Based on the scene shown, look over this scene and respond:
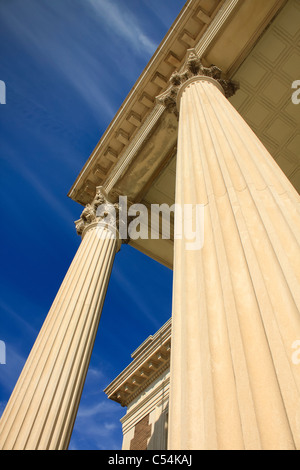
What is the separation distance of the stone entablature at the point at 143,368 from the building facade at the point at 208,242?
0.29 meters

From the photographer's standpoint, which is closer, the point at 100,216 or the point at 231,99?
the point at 231,99

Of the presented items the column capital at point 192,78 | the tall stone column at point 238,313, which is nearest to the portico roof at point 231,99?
the column capital at point 192,78

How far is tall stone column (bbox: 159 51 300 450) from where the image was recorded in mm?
2562

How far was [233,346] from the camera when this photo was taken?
3064 mm

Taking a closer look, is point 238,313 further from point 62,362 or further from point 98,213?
point 98,213

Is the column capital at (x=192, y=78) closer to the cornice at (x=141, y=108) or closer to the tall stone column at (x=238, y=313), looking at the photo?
the cornice at (x=141, y=108)

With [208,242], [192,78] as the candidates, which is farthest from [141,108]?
[208,242]

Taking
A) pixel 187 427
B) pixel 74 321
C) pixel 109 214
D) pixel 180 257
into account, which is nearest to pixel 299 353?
pixel 187 427

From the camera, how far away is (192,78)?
10.8 meters

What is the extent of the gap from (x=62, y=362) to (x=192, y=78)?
9.10 metres

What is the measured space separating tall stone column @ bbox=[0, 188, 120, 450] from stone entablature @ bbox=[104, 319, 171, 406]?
28.9 ft

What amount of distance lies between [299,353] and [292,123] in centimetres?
1367

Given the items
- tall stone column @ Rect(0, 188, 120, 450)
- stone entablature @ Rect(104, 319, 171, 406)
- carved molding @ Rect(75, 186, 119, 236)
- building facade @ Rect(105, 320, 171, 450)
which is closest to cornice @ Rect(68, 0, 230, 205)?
carved molding @ Rect(75, 186, 119, 236)

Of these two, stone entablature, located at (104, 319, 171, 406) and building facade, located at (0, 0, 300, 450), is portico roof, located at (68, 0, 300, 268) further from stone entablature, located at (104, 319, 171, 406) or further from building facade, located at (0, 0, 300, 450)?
stone entablature, located at (104, 319, 171, 406)
